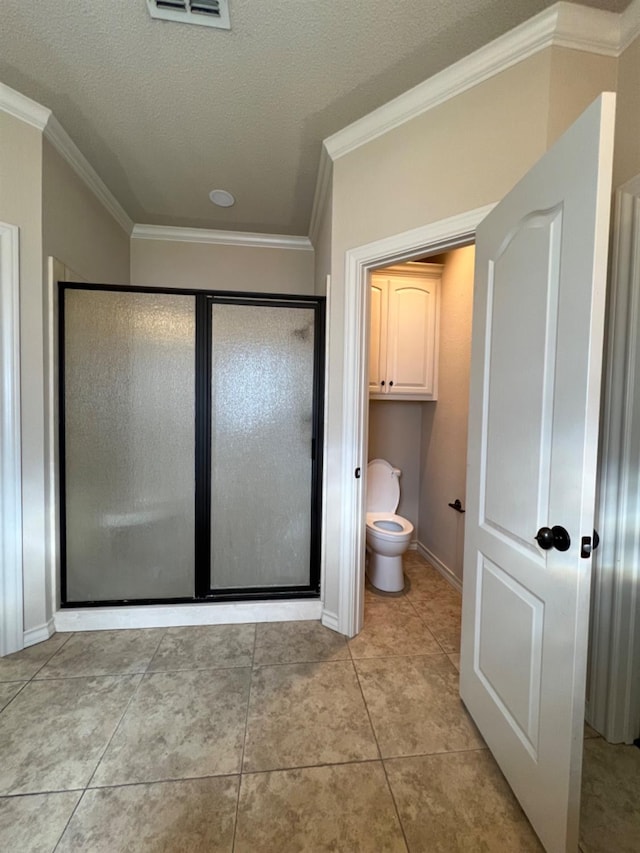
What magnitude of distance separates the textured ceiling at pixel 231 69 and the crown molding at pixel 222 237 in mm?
747

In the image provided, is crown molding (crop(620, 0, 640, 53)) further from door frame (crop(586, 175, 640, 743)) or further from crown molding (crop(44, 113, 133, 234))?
crown molding (crop(44, 113, 133, 234))

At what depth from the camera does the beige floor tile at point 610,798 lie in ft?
3.47

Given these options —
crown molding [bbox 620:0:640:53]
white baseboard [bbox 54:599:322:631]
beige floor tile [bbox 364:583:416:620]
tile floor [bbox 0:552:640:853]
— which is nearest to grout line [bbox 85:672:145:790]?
tile floor [bbox 0:552:640:853]

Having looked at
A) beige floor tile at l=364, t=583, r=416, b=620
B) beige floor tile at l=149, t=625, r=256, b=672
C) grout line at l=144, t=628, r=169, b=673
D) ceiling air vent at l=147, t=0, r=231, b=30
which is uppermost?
ceiling air vent at l=147, t=0, r=231, b=30

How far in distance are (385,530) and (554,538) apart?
157 centimetres

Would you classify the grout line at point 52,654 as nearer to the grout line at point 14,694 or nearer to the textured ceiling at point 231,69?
the grout line at point 14,694

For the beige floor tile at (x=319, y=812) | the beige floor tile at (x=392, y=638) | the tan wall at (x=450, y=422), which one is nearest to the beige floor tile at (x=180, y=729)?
the beige floor tile at (x=319, y=812)

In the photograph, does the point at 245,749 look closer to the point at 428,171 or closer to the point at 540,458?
the point at 540,458

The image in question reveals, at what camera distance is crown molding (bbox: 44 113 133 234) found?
5.93 ft

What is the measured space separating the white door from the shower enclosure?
102cm

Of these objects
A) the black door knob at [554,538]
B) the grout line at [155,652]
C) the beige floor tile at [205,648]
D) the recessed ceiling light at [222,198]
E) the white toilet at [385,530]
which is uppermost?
the recessed ceiling light at [222,198]

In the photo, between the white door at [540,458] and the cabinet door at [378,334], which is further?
the cabinet door at [378,334]

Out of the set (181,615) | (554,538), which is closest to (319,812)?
(554,538)

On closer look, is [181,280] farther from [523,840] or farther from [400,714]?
[523,840]
